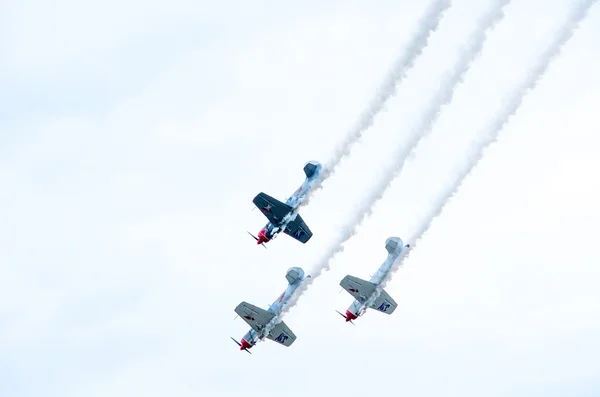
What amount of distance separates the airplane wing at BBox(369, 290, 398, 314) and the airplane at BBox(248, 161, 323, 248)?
7185 millimetres

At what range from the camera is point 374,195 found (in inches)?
2667

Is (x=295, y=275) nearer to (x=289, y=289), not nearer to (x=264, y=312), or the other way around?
(x=289, y=289)

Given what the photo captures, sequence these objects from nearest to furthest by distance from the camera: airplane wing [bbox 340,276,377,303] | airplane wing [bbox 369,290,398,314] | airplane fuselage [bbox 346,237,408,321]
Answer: airplane fuselage [bbox 346,237,408,321] < airplane wing [bbox 340,276,377,303] < airplane wing [bbox 369,290,398,314]

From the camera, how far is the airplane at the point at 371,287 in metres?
74.7

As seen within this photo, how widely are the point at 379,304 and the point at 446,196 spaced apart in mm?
14258

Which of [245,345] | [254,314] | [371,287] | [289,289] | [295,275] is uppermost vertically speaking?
[371,287]

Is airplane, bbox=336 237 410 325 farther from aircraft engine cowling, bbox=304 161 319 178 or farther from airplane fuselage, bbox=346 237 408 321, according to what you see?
aircraft engine cowling, bbox=304 161 319 178

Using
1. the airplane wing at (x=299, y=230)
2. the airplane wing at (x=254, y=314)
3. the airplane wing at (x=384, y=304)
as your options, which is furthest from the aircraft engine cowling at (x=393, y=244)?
the airplane wing at (x=254, y=314)

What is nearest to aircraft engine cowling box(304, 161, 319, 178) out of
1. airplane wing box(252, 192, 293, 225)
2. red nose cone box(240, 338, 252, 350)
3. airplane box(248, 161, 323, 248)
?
airplane box(248, 161, 323, 248)

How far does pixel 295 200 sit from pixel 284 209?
3.69 feet

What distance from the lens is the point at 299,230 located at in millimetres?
77125

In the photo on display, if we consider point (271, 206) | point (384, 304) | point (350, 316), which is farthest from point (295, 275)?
point (384, 304)

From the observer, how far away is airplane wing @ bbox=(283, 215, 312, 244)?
76.6 m

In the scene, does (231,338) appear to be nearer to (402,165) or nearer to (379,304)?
(379,304)
